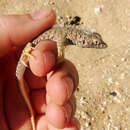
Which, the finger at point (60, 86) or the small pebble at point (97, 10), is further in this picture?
the small pebble at point (97, 10)

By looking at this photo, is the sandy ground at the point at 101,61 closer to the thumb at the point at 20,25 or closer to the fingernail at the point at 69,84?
the fingernail at the point at 69,84

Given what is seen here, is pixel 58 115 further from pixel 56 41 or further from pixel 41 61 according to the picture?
pixel 56 41

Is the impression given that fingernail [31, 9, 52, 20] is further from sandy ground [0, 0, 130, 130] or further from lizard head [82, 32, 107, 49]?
sandy ground [0, 0, 130, 130]

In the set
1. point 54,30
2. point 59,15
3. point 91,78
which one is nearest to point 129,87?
point 91,78

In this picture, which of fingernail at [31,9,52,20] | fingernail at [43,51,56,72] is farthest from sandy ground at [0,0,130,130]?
fingernail at [31,9,52,20]

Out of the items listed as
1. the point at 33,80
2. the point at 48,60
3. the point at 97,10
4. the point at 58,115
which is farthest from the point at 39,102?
the point at 97,10

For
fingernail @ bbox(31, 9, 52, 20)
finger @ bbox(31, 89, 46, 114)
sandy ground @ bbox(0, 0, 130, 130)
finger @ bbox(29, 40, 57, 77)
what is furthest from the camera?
sandy ground @ bbox(0, 0, 130, 130)

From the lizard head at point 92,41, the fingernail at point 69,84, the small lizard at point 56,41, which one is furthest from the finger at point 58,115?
the lizard head at point 92,41

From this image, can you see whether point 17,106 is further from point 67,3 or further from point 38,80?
point 67,3
